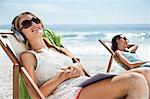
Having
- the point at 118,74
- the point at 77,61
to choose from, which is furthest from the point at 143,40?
the point at 118,74

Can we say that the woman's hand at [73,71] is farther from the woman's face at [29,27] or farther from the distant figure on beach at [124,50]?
the distant figure on beach at [124,50]

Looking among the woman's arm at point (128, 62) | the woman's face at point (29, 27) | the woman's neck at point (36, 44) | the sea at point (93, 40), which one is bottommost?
the sea at point (93, 40)

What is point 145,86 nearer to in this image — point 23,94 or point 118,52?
point 23,94

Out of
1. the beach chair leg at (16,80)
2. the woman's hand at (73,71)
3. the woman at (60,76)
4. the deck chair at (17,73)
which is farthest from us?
the woman's hand at (73,71)

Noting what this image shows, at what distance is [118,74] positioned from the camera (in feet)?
4.95

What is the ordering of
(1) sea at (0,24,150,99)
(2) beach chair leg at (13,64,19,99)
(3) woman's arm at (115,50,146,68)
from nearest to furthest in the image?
1. (2) beach chair leg at (13,64,19,99)
2. (3) woman's arm at (115,50,146,68)
3. (1) sea at (0,24,150,99)

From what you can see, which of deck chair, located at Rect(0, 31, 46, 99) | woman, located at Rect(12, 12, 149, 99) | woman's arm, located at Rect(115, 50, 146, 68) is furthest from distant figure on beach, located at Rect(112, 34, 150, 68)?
deck chair, located at Rect(0, 31, 46, 99)

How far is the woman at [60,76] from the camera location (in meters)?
1.45

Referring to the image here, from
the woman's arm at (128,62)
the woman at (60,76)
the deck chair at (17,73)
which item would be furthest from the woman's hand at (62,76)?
the woman's arm at (128,62)

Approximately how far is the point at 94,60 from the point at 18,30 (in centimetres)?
381

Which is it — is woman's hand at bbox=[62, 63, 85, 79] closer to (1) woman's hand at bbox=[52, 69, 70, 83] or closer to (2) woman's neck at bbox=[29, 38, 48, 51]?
(1) woman's hand at bbox=[52, 69, 70, 83]

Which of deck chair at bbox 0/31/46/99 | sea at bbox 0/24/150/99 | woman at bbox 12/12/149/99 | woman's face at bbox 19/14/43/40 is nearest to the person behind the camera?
woman at bbox 12/12/149/99

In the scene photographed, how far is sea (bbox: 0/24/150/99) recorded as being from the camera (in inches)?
215

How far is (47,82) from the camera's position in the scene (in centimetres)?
174
